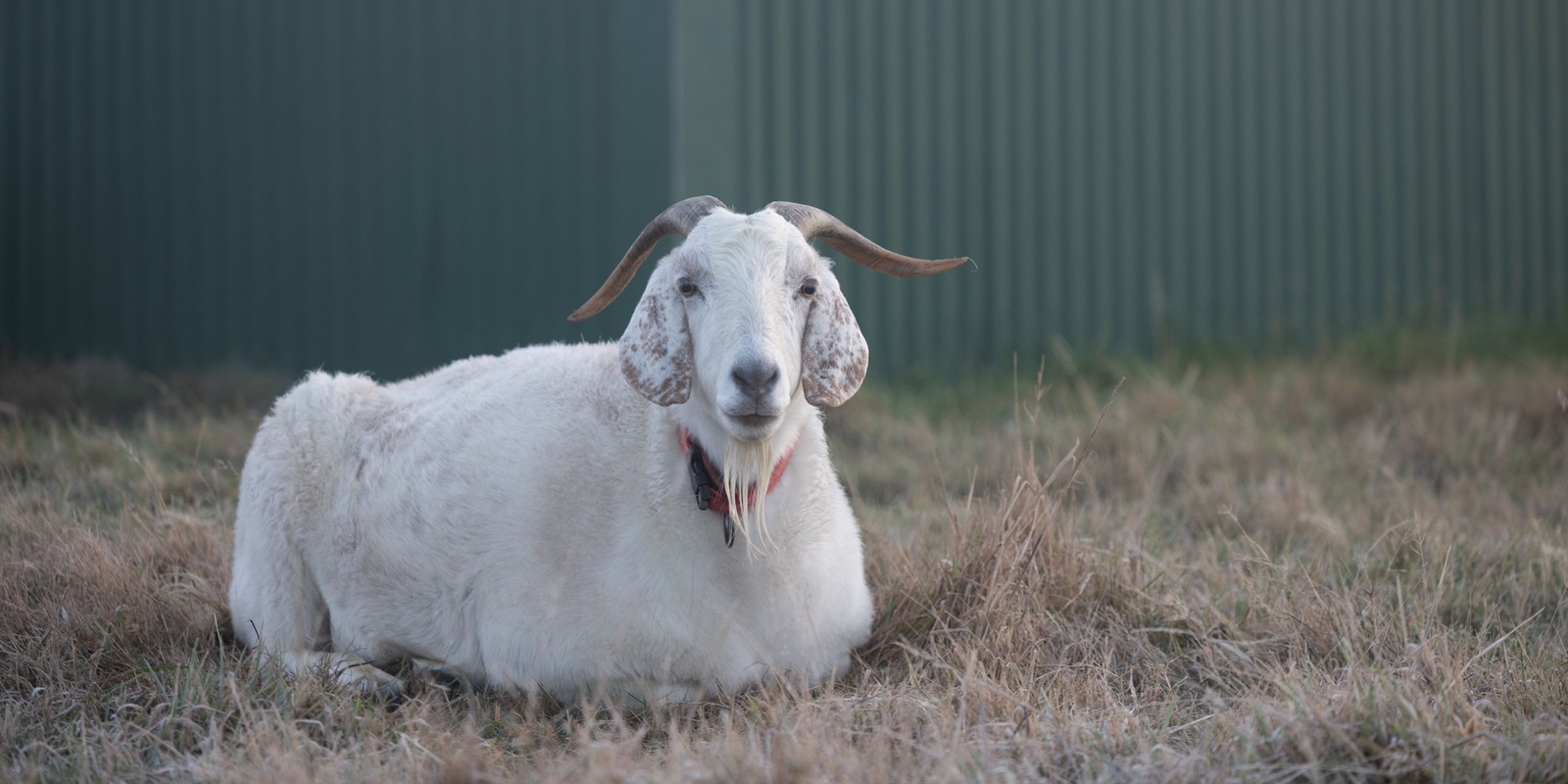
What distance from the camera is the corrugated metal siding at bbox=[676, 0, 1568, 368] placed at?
8047 millimetres

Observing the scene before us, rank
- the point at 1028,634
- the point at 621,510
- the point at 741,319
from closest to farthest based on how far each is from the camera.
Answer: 1. the point at 741,319
2. the point at 621,510
3. the point at 1028,634

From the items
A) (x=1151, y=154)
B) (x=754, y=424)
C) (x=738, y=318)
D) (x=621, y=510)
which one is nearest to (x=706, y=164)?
(x=1151, y=154)

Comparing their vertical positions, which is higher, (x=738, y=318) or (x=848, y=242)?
(x=848, y=242)

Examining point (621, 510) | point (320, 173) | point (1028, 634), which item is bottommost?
point (1028, 634)

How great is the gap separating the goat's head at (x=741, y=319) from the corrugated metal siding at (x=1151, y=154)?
4.52 meters

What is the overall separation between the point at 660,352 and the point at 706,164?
4.76 metres

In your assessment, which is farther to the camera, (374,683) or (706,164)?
(706,164)

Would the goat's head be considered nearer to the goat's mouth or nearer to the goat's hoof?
the goat's mouth

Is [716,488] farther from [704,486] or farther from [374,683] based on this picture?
[374,683]

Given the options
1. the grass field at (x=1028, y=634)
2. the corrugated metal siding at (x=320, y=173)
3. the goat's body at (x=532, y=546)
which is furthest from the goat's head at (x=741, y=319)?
the corrugated metal siding at (x=320, y=173)

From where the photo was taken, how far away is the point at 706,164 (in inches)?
299

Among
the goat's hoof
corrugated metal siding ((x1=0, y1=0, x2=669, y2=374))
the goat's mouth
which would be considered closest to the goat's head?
the goat's mouth

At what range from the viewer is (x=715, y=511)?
3.24 metres

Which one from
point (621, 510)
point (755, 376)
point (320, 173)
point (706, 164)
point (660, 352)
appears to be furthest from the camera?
point (320, 173)
